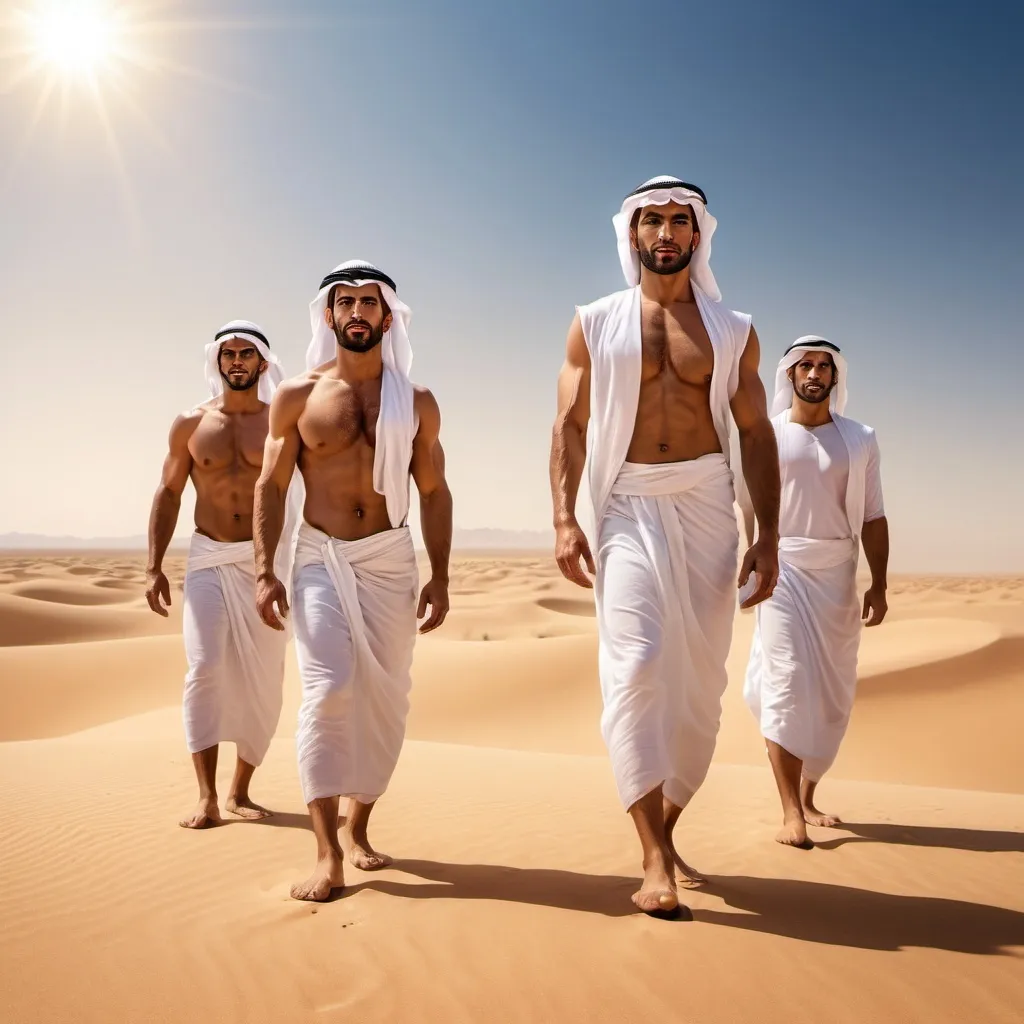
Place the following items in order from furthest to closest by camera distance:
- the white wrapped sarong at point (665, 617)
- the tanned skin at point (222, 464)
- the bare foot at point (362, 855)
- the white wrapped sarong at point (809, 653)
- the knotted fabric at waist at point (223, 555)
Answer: the tanned skin at point (222, 464), the knotted fabric at waist at point (223, 555), the white wrapped sarong at point (809, 653), the bare foot at point (362, 855), the white wrapped sarong at point (665, 617)

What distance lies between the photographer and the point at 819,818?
5668 millimetres

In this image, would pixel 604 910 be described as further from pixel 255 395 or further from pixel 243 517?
pixel 255 395

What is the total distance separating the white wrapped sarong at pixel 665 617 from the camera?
3789 millimetres

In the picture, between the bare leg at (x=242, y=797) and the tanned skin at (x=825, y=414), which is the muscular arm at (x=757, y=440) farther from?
the bare leg at (x=242, y=797)

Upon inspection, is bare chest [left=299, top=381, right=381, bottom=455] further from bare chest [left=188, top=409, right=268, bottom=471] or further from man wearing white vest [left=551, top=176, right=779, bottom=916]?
bare chest [left=188, top=409, right=268, bottom=471]

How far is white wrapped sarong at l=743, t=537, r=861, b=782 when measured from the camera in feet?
18.0

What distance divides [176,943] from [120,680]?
40.7 feet

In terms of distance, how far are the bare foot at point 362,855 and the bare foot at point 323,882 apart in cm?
37

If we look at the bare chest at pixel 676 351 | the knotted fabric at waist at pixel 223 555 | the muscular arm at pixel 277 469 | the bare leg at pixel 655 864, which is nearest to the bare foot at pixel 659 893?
the bare leg at pixel 655 864

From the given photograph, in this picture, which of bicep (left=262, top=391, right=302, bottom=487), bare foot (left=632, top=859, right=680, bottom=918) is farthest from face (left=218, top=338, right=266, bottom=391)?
bare foot (left=632, top=859, right=680, bottom=918)

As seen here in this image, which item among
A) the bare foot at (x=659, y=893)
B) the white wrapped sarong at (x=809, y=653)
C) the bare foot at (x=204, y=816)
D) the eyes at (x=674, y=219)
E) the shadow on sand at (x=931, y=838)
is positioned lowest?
the shadow on sand at (x=931, y=838)

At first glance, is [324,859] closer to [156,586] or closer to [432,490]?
[432,490]

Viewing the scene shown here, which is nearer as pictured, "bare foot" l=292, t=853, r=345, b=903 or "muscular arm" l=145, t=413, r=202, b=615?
"bare foot" l=292, t=853, r=345, b=903

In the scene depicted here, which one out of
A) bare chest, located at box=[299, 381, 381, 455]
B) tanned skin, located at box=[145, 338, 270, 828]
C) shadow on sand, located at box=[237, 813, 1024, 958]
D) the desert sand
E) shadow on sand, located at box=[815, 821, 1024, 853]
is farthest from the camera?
tanned skin, located at box=[145, 338, 270, 828]
